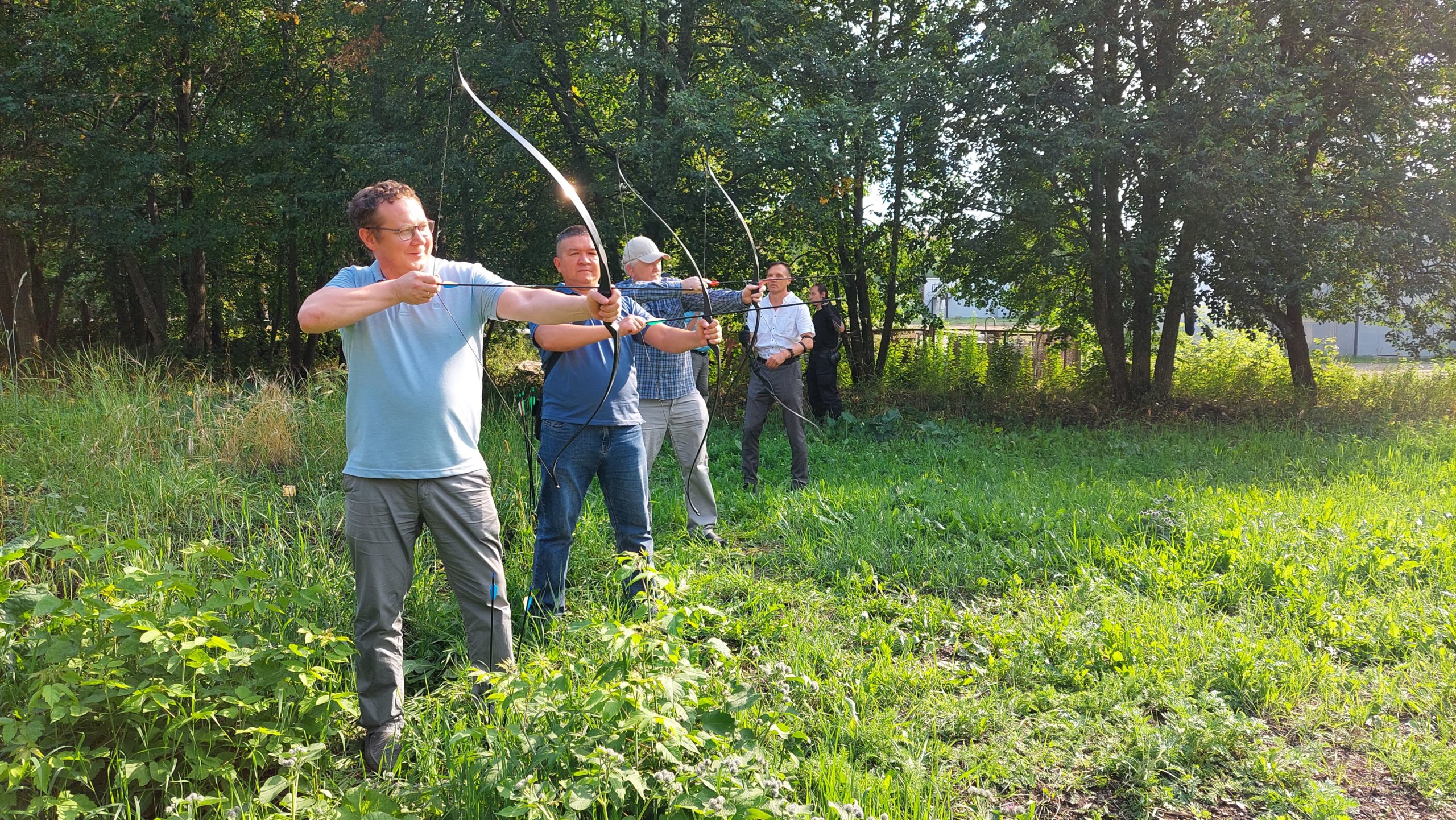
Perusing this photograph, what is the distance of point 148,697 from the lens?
7.58ft

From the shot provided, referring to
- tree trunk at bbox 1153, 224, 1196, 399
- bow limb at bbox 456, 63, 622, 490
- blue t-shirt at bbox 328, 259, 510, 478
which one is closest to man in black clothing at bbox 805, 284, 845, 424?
tree trunk at bbox 1153, 224, 1196, 399

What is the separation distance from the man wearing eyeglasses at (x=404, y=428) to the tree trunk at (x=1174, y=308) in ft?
29.2

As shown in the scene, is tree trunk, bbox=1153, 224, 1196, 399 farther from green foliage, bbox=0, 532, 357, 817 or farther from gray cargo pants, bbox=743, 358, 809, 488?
green foliage, bbox=0, 532, 357, 817

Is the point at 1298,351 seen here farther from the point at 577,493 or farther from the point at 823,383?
the point at 577,493

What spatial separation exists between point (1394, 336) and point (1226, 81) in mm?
4221

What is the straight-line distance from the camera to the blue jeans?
127 inches

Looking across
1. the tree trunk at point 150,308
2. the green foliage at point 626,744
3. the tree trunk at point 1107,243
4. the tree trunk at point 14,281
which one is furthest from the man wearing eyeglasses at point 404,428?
the tree trunk at point 150,308

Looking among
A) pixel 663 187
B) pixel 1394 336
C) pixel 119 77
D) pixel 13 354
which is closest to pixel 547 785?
pixel 663 187

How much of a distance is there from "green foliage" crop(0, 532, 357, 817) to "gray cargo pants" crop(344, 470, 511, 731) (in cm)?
11

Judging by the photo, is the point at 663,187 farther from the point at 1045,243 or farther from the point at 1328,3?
the point at 1328,3

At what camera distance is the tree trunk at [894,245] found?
998 centimetres

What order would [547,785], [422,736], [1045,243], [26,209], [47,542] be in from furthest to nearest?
1. [26,209]
2. [1045,243]
3. [422,736]
4. [47,542]
5. [547,785]

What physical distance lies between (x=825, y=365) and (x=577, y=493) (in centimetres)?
527

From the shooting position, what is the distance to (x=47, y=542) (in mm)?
2340
